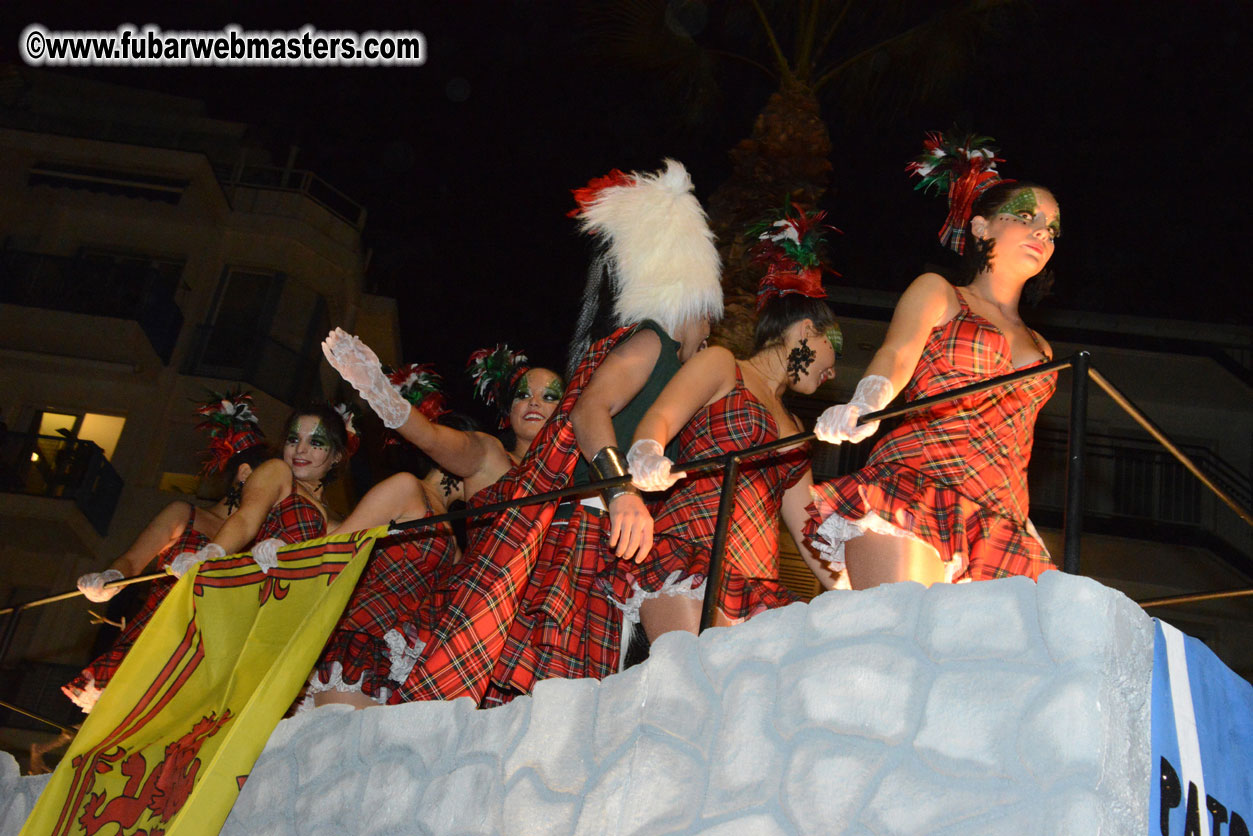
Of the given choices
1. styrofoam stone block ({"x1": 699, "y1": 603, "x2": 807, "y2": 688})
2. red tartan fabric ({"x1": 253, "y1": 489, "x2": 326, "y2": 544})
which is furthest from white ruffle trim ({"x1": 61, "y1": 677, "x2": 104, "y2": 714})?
styrofoam stone block ({"x1": 699, "y1": 603, "x2": 807, "y2": 688})

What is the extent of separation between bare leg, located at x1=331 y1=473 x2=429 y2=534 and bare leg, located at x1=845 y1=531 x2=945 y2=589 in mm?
2468

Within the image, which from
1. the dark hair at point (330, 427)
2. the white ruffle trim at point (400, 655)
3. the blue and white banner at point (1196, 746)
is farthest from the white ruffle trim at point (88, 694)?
the blue and white banner at point (1196, 746)

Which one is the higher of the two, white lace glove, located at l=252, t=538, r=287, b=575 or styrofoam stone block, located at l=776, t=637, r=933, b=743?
white lace glove, located at l=252, t=538, r=287, b=575

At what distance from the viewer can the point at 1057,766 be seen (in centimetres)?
244

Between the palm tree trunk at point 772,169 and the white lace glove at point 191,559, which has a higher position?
the palm tree trunk at point 772,169

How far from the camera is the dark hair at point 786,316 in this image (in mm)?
4477

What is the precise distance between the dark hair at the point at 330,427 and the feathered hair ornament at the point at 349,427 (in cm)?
3

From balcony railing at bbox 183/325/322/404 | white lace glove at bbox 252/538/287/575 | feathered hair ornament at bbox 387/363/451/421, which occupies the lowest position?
white lace glove at bbox 252/538/287/575

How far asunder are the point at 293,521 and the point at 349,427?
40.4 inches

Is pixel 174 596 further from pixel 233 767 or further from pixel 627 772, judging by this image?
pixel 627 772

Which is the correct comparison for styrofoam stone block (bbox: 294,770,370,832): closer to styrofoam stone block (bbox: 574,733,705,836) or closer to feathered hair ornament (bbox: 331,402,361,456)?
styrofoam stone block (bbox: 574,733,705,836)

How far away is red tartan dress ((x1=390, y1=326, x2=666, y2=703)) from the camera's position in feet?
13.6

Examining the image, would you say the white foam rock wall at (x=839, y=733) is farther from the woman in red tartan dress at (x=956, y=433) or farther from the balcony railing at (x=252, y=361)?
the balcony railing at (x=252, y=361)

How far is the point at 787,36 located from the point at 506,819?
7.86 metres
